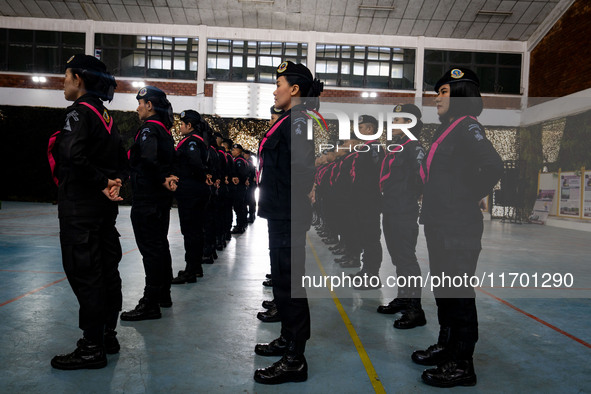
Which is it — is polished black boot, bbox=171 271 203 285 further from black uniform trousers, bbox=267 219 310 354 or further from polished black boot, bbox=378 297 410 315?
black uniform trousers, bbox=267 219 310 354

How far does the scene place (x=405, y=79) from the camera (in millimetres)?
16625

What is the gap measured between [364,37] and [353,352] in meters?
15.5

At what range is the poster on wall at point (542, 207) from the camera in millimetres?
14641

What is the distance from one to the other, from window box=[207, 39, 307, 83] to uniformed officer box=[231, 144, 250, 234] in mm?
8051

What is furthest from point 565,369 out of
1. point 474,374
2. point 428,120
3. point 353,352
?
point 428,120

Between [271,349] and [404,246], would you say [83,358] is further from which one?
[404,246]

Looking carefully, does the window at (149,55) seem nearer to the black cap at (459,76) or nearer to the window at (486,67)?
the window at (486,67)

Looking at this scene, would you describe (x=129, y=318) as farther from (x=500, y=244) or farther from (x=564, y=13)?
(x=564, y=13)

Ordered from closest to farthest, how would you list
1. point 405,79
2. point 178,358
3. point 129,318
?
point 178,358 < point 129,318 < point 405,79

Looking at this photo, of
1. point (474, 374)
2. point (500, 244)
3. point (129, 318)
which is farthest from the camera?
point (500, 244)

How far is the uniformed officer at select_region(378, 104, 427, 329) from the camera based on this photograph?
12.2 ft

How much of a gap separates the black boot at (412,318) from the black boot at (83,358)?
7.16 ft

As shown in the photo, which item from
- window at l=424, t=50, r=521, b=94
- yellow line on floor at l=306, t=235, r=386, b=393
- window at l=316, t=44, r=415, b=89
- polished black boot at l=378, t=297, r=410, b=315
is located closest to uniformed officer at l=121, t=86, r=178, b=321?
yellow line on floor at l=306, t=235, r=386, b=393

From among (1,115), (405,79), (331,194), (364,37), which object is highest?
(364,37)
